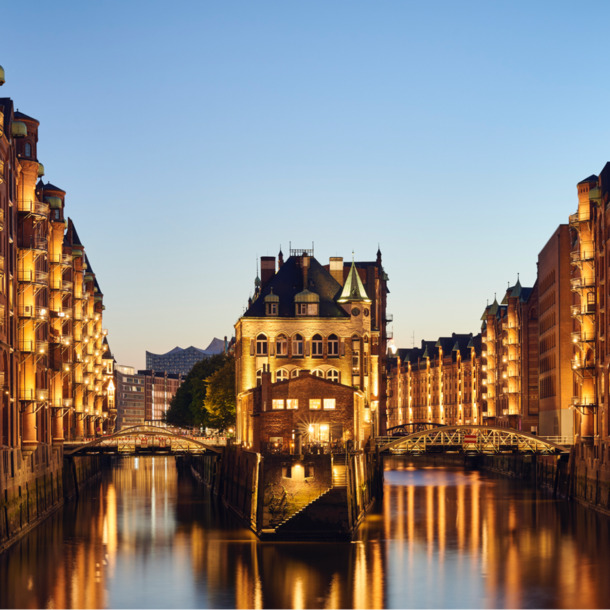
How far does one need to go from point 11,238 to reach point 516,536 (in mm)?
42148

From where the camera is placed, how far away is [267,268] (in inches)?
4985

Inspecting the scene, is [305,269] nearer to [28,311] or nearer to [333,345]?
[333,345]

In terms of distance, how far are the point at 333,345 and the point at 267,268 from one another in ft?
49.2

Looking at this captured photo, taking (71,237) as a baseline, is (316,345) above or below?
below

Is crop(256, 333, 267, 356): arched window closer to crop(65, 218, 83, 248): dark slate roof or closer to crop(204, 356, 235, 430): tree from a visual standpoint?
crop(204, 356, 235, 430): tree

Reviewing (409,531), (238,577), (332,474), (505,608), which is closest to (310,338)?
(409,531)

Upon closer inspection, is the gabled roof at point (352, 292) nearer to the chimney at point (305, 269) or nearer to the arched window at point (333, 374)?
the chimney at point (305, 269)

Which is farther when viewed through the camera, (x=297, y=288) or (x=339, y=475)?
(x=297, y=288)

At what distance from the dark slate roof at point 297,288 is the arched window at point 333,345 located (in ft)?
7.19

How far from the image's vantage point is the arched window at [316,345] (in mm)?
115438

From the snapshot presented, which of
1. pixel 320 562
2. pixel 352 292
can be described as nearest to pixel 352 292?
pixel 352 292

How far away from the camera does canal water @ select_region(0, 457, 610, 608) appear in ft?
205

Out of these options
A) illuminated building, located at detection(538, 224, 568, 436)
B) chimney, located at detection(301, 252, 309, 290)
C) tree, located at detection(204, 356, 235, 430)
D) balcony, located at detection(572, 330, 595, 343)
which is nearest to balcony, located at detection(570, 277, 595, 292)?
balcony, located at detection(572, 330, 595, 343)

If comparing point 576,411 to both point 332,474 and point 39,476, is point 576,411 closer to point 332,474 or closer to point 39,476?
point 332,474
